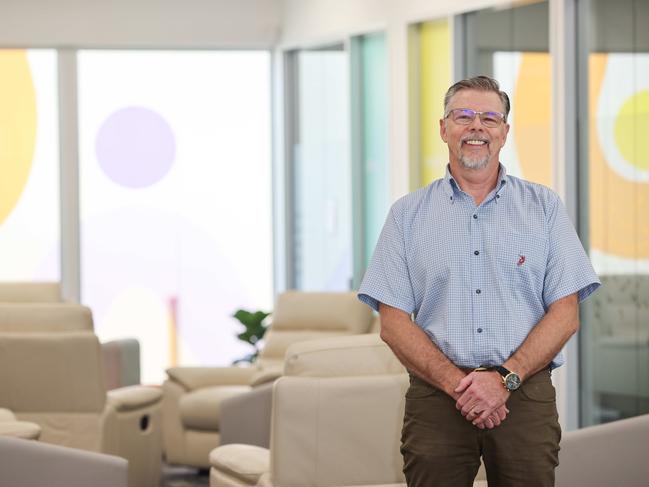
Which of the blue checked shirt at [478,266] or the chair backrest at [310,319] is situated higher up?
the blue checked shirt at [478,266]

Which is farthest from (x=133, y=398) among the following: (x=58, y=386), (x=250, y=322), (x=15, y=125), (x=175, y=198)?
(x=15, y=125)

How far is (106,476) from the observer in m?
3.82

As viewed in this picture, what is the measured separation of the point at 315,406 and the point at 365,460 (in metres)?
0.20

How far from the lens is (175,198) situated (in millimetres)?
10688

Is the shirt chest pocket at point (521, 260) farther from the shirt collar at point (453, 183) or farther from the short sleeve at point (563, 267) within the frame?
the shirt collar at point (453, 183)

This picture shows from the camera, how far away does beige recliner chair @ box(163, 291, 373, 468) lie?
277 inches

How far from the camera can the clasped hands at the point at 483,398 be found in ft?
8.76

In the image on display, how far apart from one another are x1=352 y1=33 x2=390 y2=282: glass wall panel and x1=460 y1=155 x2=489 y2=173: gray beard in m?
5.96

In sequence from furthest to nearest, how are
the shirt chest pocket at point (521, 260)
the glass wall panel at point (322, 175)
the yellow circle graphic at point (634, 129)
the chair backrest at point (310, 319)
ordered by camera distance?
the glass wall panel at point (322, 175) < the chair backrest at point (310, 319) < the yellow circle graphic at point (634, 129) < the shirt chest pocket at point (521, 260)

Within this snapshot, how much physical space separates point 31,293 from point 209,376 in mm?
1213

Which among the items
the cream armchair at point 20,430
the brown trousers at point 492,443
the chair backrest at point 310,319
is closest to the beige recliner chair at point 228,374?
the chair backrest at point 310,319

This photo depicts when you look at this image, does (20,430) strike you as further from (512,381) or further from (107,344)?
(107,344)

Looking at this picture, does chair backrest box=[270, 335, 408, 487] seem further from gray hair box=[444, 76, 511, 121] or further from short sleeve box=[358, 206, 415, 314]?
gray hair box=[444, 76, 511, 121]

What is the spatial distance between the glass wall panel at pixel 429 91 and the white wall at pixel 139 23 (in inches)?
94.7
